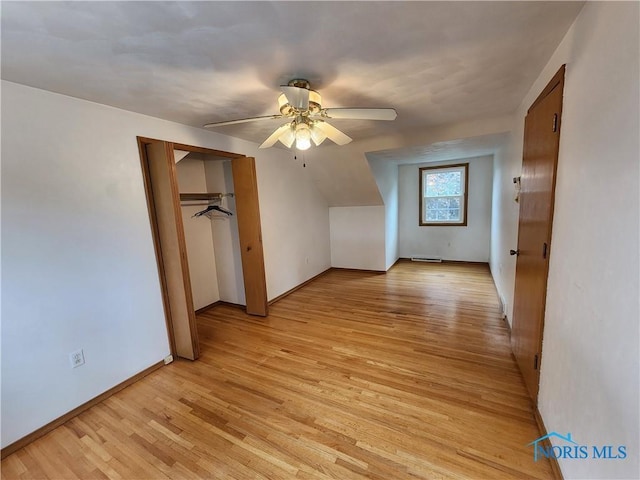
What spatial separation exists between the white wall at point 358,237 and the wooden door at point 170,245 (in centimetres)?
331

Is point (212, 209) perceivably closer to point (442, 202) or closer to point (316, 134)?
point (316, 134)

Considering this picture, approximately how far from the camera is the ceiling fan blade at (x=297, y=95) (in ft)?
4.77

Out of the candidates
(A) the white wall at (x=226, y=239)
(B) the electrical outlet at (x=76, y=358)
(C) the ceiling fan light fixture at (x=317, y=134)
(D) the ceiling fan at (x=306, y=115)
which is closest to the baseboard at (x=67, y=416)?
(B) the electrical outlet at (x=76, y=358)

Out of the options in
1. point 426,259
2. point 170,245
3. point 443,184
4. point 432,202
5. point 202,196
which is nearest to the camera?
point 170,245

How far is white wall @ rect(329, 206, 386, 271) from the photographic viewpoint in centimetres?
493

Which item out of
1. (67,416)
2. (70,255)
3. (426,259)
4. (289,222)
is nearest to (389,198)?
(426,259)

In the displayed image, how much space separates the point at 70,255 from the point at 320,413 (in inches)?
81.4

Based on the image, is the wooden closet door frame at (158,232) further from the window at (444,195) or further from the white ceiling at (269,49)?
the window at (444,195)

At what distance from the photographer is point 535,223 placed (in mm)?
1723

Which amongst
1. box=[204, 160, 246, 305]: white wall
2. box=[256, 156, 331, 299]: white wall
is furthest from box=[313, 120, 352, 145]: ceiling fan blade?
box=[204, 160, 246, 305]: white wall

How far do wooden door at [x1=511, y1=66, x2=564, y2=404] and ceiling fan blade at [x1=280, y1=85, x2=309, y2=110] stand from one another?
135 cm

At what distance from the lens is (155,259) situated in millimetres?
2361

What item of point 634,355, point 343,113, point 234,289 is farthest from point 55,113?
point 634,355

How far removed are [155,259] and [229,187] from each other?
1531 millimetres
